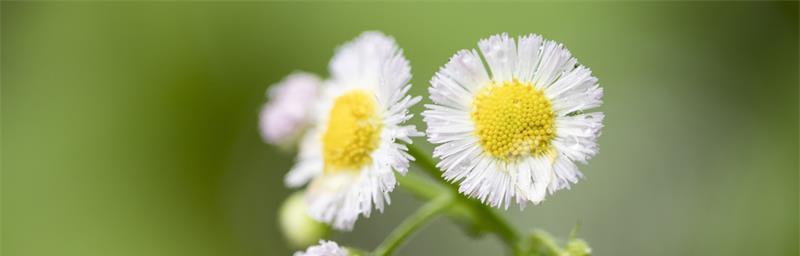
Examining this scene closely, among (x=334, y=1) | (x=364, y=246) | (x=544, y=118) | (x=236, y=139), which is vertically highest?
(x=334, y=1)

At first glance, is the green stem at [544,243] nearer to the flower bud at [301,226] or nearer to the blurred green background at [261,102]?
the flower bud at [301,226]

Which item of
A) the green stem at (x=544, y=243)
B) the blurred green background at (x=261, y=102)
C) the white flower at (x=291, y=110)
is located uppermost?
the blurred green background at (x=261, y=102)

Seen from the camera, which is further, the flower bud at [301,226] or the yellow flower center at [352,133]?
the flower bud at [301,226]

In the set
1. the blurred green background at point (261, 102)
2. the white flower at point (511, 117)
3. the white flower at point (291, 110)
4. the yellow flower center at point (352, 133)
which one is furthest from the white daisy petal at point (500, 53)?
the blurred green background at point (261, 102)

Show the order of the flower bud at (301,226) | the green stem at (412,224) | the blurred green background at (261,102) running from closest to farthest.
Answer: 1. the green stem at (412,224)
2. the flower bud at (301,226)
3. the blurred green background at (261,102)

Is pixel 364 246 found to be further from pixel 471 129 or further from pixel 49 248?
pixel 471 129

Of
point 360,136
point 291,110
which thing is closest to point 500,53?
point 360,136

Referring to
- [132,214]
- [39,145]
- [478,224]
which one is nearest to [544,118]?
[478,224]
